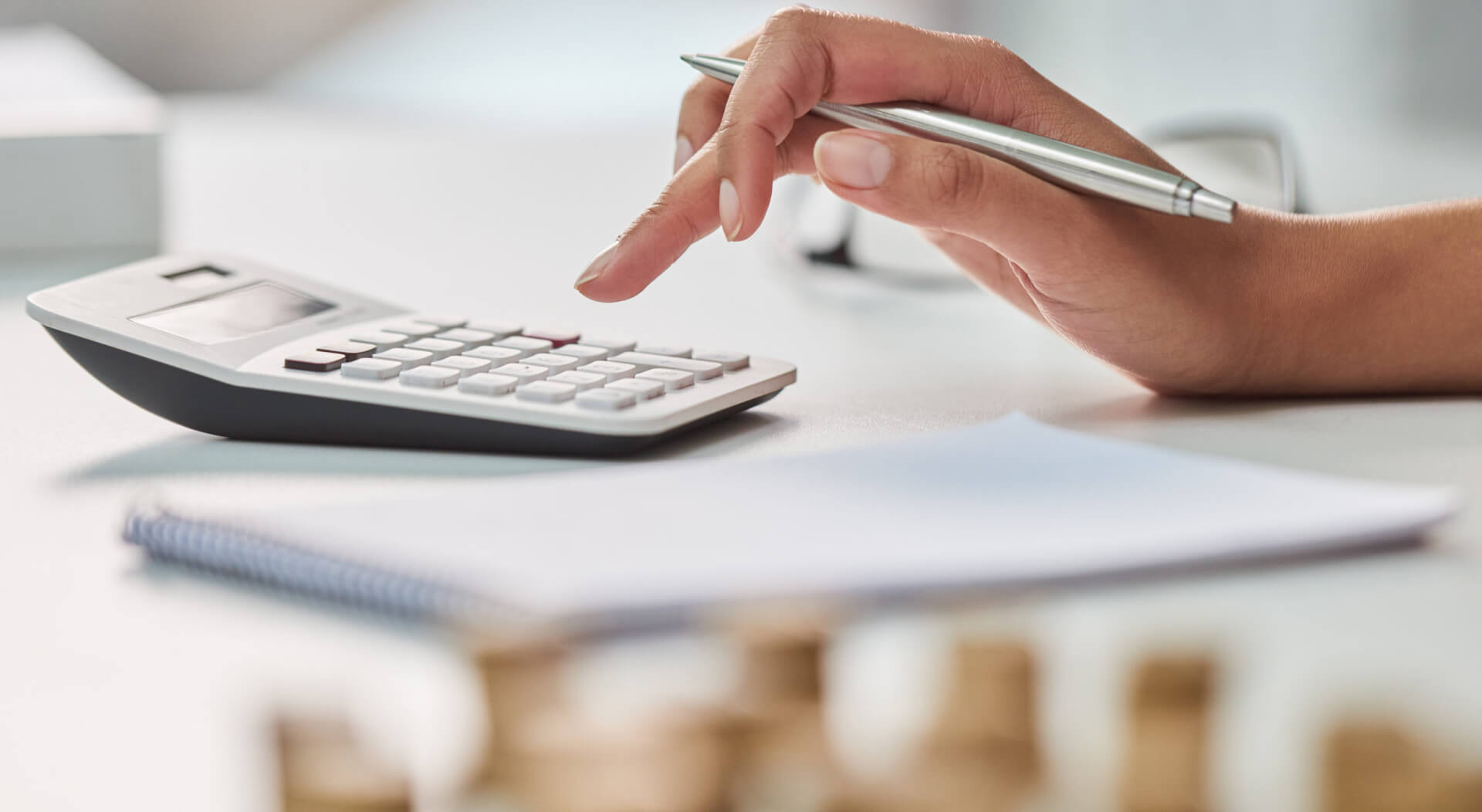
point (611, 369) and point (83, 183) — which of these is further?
point (83, 183)

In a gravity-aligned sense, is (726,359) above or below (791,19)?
below

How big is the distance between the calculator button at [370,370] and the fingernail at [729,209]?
134mm

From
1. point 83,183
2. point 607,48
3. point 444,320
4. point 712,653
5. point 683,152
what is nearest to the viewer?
point 712,653

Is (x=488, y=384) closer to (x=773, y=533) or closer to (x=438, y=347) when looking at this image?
(x=438, y=347)

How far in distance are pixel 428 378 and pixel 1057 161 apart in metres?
0.22

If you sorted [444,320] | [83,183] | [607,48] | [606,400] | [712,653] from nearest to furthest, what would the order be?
[712,653] < [606,400] < [444,320] < [83,183] < [607,48]

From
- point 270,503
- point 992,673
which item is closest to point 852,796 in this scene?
point 992,673

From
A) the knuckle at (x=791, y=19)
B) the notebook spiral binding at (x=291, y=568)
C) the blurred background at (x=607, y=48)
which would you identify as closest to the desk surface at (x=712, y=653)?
the notebook spiral binding at (x=291, y=568)

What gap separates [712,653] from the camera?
0.85ft

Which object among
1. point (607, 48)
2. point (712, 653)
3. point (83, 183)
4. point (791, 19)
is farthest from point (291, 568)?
point (607, 48)

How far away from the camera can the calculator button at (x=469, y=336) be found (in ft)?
1.60

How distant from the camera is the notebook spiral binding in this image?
0.89ft

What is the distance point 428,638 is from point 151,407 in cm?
24

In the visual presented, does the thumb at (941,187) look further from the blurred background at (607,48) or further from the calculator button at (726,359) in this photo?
the blurred background at (607,48)
